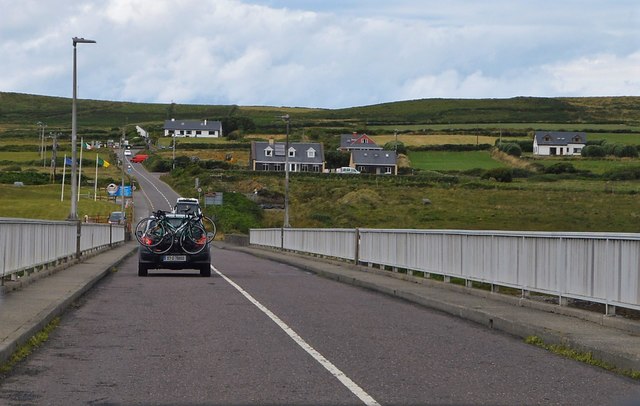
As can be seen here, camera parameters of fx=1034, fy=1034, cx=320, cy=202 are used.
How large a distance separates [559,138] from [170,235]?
128 m

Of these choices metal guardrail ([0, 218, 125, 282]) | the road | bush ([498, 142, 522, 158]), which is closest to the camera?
the road

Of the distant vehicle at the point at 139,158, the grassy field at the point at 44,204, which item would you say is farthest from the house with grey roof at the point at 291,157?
the grassy field at the point at 44,204

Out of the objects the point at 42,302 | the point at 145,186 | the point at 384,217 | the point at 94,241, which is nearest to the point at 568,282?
the point at 42,302

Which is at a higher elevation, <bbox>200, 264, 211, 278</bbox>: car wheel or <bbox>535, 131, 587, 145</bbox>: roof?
<bbox>535, 131, 587, 145</bbox>: roof

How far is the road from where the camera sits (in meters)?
9.34

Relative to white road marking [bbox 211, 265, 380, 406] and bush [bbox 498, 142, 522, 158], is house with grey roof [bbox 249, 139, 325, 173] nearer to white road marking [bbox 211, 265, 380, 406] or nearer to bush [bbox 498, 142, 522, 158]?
bush [bbox 498, 142, 522, 158]

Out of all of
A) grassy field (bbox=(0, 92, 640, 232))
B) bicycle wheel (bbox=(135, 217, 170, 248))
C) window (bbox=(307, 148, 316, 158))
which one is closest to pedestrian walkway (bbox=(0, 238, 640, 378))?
bicycle wheel (bbox=(135, 217, 170, 248))

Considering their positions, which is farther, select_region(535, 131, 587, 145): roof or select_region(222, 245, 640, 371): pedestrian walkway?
select_region(535, 131, 587, 145): roof

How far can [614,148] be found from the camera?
431 feet

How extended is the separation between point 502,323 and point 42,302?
7162 mm

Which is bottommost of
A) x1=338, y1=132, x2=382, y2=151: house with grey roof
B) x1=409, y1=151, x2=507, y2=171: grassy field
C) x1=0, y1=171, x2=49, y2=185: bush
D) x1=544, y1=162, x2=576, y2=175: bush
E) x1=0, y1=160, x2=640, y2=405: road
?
x1=0, y1=160, x2=640, y2=405: road

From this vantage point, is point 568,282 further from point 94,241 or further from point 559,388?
point 94,241

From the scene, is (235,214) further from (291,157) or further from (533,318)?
(533,318)

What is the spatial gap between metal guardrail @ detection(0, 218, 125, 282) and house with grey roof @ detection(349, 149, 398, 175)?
10722 cm
